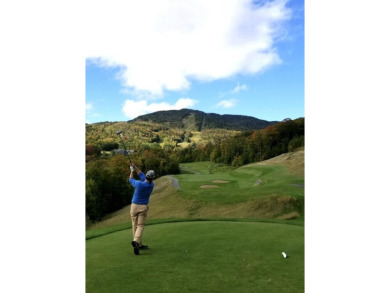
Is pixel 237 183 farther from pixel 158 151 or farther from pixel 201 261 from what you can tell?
pixel 201 261

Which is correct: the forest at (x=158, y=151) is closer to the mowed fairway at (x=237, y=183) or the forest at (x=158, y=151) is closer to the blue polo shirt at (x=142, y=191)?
the mowed fairway at (x=237, y=183)

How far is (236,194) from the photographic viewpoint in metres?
5.44

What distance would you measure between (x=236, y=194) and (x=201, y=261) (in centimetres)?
216

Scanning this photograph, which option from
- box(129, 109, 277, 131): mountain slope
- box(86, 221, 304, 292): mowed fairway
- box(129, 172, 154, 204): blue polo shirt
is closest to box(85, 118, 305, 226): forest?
box(129, 109, 277, 131): mountain slope

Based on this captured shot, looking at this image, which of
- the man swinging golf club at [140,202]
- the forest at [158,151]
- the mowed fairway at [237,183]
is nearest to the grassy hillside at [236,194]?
the mowed fairway at [237,183]

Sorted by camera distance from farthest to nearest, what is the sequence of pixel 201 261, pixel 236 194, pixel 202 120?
1. pixel 202 120
2. pixel 236 194
3. pixel 201 261

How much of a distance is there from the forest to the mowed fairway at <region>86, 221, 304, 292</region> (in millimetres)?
953

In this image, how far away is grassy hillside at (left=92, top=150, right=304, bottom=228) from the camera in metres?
5.36

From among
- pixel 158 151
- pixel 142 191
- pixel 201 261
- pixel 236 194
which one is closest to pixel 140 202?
pixel 142 191

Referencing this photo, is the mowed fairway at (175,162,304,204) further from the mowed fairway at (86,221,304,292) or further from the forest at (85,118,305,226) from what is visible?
the mowed fairway at (86,221,304,292)
